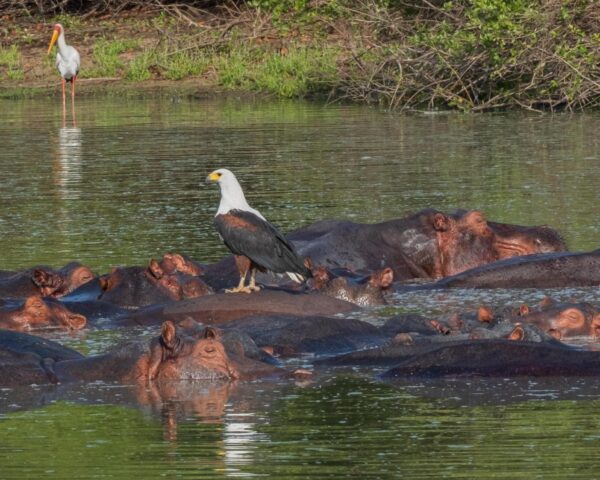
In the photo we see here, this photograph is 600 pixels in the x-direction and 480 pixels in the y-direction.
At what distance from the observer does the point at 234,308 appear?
7758 mm

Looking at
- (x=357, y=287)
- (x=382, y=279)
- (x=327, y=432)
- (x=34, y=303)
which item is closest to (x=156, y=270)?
(x=34, y=303)

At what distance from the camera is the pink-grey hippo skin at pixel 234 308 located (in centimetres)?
772

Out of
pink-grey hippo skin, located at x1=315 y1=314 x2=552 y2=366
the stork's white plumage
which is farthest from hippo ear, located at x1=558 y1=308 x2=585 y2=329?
the stork's white plumage

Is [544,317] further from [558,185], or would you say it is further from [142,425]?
[558,185]

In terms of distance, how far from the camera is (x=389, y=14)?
20.8 m

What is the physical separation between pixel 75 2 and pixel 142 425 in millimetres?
22579

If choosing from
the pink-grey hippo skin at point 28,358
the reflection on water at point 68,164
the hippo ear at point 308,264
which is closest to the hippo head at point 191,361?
the pink-grey hippo skin at point 28,358

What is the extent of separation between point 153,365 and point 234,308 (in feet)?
4.68

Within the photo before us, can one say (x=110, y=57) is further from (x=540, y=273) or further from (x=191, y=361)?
(x=191, y=361)

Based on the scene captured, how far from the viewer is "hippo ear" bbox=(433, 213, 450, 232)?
9.38 meters

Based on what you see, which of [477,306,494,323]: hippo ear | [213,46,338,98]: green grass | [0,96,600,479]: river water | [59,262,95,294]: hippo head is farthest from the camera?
[213,46,338,98]: green grass

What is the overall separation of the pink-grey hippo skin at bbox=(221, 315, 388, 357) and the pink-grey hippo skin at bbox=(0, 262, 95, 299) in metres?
1.53

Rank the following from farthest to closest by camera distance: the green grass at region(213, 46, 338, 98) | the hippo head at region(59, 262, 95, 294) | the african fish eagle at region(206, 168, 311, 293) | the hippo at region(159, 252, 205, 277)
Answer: the green grass at region(213, 46, 338, 98) < the hippo head at region(59, 262, 95, 294) < the hippo at region(159, 252, 205, 277) < the african fish eagle at region(206, 168, 311, 293)

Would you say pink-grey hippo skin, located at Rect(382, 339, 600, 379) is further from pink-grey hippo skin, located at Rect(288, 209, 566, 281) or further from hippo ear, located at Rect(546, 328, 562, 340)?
pink-grey hippo skin, located at Rect(288, 209, 566, 281)
